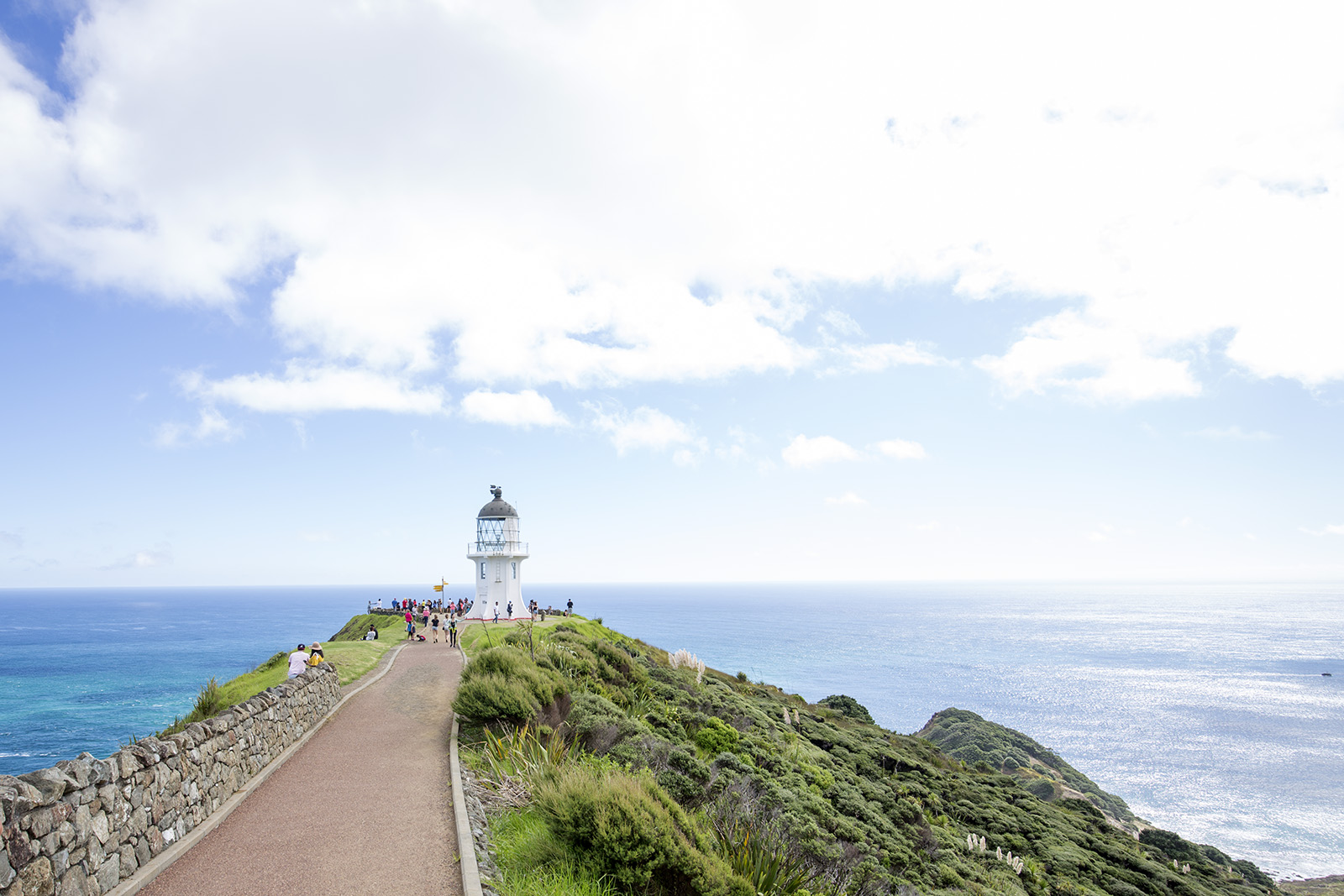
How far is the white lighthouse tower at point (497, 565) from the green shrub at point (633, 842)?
113 ft

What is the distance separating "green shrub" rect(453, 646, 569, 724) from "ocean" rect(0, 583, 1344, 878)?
36.6 metres

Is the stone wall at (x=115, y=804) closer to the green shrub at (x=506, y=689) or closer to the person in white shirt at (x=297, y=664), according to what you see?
the green shrub at (x=506, y=689)

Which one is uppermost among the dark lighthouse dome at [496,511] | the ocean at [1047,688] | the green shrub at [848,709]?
the dark lighthouse dome at [496,511]

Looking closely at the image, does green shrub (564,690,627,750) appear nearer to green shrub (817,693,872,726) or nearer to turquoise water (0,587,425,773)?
green shrub (817,693,872,726)

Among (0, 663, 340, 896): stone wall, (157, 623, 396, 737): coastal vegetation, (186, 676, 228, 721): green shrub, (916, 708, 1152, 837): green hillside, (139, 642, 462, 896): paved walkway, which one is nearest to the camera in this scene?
(0, 663, 340, 896): stone wall

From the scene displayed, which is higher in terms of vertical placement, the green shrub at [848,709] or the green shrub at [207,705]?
the green shrub at [207,705]

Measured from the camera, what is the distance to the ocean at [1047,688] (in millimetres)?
40656

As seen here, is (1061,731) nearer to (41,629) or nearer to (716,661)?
(716,661)

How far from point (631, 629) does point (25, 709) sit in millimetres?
89132

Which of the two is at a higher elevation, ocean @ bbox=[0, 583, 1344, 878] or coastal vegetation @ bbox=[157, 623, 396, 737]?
coastal vegetation @ bbox=[157, 623, 396, 737]

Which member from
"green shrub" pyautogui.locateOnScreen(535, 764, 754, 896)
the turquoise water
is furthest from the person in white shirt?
the turquoise water

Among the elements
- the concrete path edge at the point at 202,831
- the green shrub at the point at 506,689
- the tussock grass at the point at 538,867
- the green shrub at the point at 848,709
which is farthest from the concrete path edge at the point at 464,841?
the green shrub at the point at 848,709

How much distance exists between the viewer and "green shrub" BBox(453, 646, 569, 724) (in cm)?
1248

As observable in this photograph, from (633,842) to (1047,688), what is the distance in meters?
89.2
